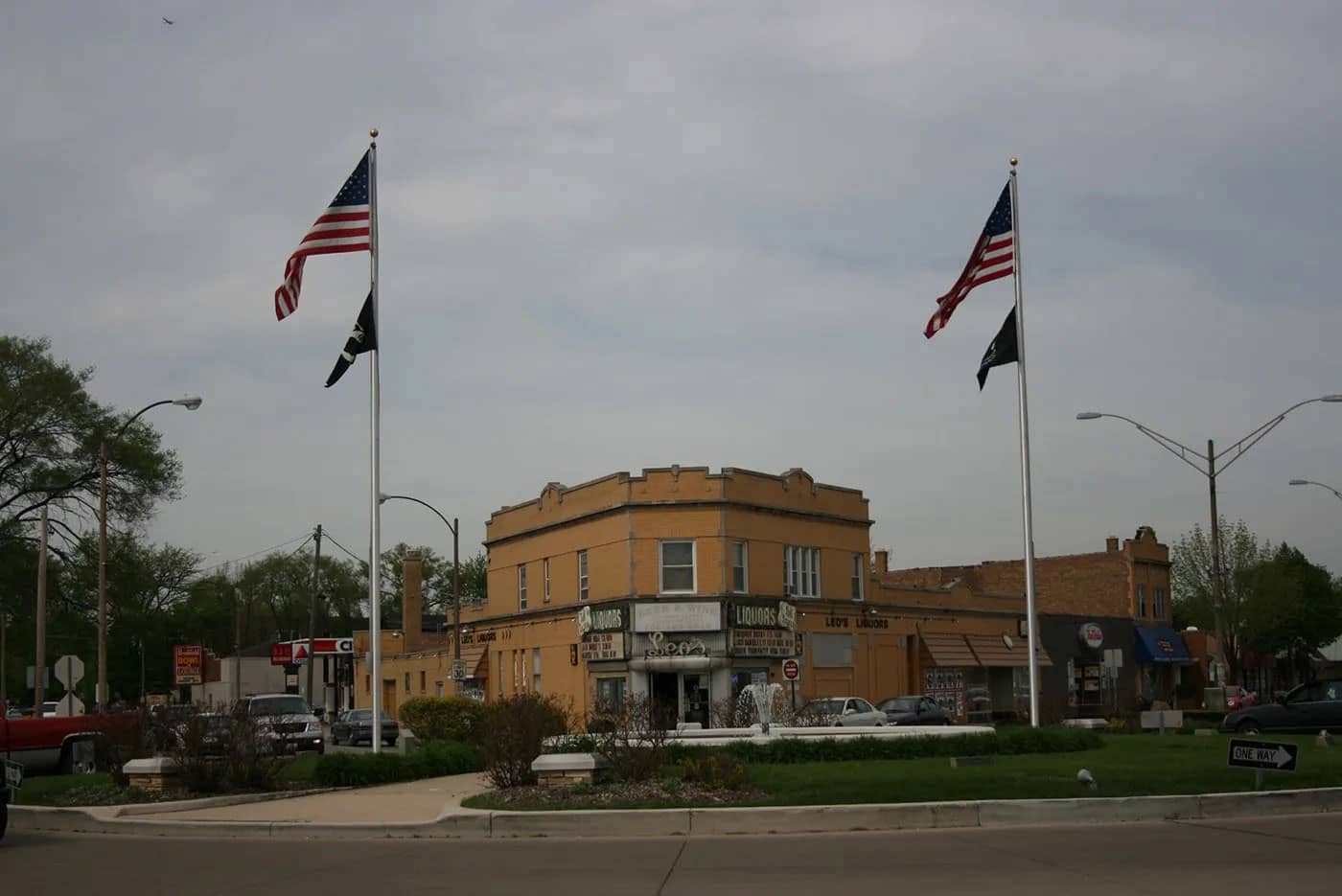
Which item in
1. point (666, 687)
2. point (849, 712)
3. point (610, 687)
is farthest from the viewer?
point (610, 687)

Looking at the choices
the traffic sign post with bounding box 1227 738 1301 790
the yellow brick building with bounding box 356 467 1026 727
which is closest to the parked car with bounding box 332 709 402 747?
the yellow brick building with bounding box 356 467 1026 727

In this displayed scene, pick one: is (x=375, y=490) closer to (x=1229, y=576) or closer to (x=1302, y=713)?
(x=1302, y=713)

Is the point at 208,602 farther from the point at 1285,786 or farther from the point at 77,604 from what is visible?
the point at 1285,786

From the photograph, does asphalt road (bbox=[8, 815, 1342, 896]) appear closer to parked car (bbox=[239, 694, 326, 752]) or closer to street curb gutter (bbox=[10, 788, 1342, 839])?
street curb gutter (bbox=[10, 788, 1342, 839])

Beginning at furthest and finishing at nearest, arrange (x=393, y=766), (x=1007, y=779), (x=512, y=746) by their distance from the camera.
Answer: (x=393, y=766), (x=512, y=746), (x=1007, y=779)

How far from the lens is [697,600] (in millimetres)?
46906

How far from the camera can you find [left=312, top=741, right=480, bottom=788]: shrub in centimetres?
2362

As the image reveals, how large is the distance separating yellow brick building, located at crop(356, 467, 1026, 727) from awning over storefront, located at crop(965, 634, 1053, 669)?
0.39 m

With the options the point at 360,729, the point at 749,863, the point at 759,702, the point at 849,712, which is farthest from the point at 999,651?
the point at 749,863

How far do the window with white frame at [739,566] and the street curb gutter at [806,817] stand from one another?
98.4ft

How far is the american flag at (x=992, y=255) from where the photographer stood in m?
28.0

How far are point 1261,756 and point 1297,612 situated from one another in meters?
74.7

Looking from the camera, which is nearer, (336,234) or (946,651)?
(336,234)

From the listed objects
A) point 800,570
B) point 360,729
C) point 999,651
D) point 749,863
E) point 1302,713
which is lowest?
point 360,729
